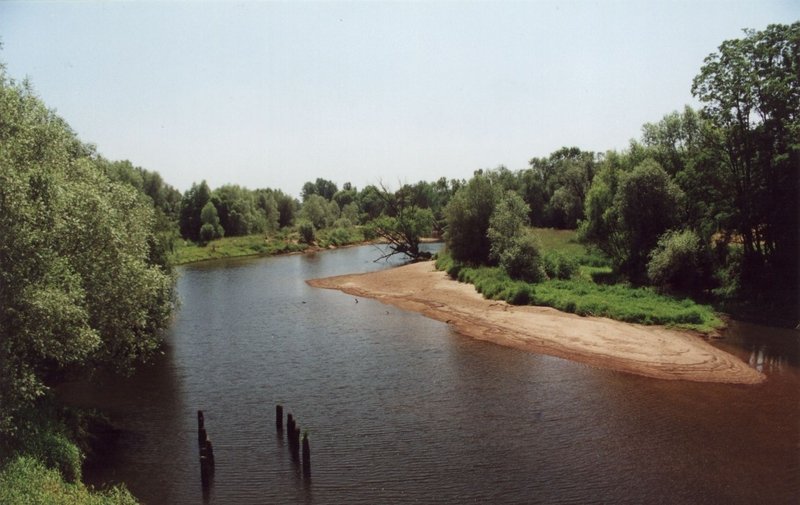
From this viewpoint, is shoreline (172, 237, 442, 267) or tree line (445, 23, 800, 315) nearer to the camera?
tree line (445, 23, 800, 315)

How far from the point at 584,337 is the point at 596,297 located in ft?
29.7

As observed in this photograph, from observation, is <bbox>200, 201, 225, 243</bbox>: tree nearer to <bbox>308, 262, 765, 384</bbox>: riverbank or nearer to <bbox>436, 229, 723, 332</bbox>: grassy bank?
<bbox>308, 262, 765, 384</bbox>: riverbank

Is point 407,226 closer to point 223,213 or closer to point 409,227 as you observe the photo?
point 409,227

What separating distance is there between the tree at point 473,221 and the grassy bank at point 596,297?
3.46m

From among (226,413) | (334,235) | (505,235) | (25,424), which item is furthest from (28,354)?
(334,235)

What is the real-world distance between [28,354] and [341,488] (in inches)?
454

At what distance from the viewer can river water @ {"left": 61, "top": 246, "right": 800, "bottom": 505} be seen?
1936 centimetres

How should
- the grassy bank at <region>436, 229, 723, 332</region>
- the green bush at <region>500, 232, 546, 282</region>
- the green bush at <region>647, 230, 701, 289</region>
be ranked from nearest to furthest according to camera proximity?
1. the grassy bank at <region>436, 229, 723, 332</region>
2. the green bush at <region>647, 230, 701, 289</region>
3. the green bush at <region>500, 232, 546, 282</region>

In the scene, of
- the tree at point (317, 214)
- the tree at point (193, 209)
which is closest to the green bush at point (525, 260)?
the tree at point (193, 209)

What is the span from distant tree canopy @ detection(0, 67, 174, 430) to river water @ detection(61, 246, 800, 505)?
524 centimetres

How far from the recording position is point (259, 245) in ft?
349

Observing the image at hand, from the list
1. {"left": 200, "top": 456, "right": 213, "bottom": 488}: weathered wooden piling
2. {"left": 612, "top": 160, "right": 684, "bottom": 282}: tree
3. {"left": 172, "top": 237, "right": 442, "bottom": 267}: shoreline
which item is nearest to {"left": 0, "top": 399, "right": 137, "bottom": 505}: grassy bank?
{"left": 200, "top": 456, "right": 213, "bottom": 488}: weathered wooden piling

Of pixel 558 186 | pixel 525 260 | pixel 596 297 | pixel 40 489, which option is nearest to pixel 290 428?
pixel 40 489

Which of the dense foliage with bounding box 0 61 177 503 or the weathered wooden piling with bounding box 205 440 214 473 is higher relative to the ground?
the dense foliage with bounding box 0 61 177 503
